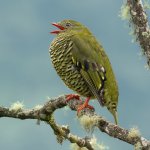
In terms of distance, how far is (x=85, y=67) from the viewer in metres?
6.70

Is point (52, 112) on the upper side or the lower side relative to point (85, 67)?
lower

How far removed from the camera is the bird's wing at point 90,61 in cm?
654

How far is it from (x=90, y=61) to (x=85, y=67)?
0.09m

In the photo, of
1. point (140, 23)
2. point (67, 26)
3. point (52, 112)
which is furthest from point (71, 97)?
point (140, 23)

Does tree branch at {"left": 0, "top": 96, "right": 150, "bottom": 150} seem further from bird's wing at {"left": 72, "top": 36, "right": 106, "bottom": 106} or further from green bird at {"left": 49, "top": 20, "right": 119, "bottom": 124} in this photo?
bird's wing at {"left": 72, "top": 36, "right": 106, "bottom": 106}

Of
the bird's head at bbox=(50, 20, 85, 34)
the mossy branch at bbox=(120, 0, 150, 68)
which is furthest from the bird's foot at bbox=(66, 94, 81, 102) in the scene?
the mossy branch at bbox=(120, 0, 150, 68)

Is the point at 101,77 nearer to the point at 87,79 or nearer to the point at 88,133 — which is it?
the point at 87,79

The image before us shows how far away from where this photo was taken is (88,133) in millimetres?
5941

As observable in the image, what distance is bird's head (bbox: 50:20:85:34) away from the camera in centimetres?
734

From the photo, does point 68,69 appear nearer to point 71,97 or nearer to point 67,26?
point 71,97

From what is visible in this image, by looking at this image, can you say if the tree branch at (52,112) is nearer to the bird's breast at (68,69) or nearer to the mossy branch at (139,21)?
the bird's breast at (68,69)

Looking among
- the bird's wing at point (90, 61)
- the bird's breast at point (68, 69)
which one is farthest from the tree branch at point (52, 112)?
the bird's wing at point (90, 61)

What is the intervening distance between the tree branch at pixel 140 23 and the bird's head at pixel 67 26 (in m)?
1.58

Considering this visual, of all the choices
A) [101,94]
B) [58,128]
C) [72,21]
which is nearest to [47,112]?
[58,128]
